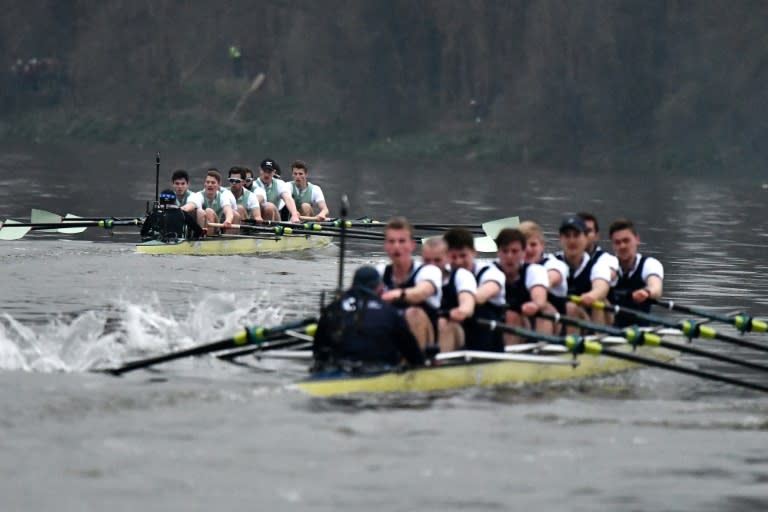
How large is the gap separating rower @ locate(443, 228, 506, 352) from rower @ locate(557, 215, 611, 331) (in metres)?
1.08

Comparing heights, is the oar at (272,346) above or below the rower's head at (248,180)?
below

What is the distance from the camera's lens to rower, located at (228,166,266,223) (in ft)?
83.7

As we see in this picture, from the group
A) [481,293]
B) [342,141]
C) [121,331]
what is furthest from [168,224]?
[342,141]

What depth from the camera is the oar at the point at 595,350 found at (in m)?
13.8

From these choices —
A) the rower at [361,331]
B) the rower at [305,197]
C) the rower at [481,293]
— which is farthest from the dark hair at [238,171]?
the rower at [361,331]

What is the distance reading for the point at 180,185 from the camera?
79.0 feet

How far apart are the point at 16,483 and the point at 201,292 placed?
9.68m

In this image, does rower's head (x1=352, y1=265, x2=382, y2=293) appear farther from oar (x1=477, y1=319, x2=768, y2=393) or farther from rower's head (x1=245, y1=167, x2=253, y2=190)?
rower's head (x1=245, y1=167, x2=253, y2=190)

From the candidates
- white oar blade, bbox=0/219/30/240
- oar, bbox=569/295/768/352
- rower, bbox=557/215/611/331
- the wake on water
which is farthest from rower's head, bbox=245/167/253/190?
oar, bbox=569/295/768/352

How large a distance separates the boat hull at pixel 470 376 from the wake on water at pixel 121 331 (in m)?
2.34

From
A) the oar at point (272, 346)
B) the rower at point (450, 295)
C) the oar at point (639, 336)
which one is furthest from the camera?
the oar at point (272, 346)

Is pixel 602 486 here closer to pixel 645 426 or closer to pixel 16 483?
pixel 645 426

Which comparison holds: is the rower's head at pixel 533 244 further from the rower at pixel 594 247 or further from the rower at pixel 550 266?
the rower at pixel 594 247

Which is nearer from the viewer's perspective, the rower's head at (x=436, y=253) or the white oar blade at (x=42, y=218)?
the rower's head at (x=436, y=253)
